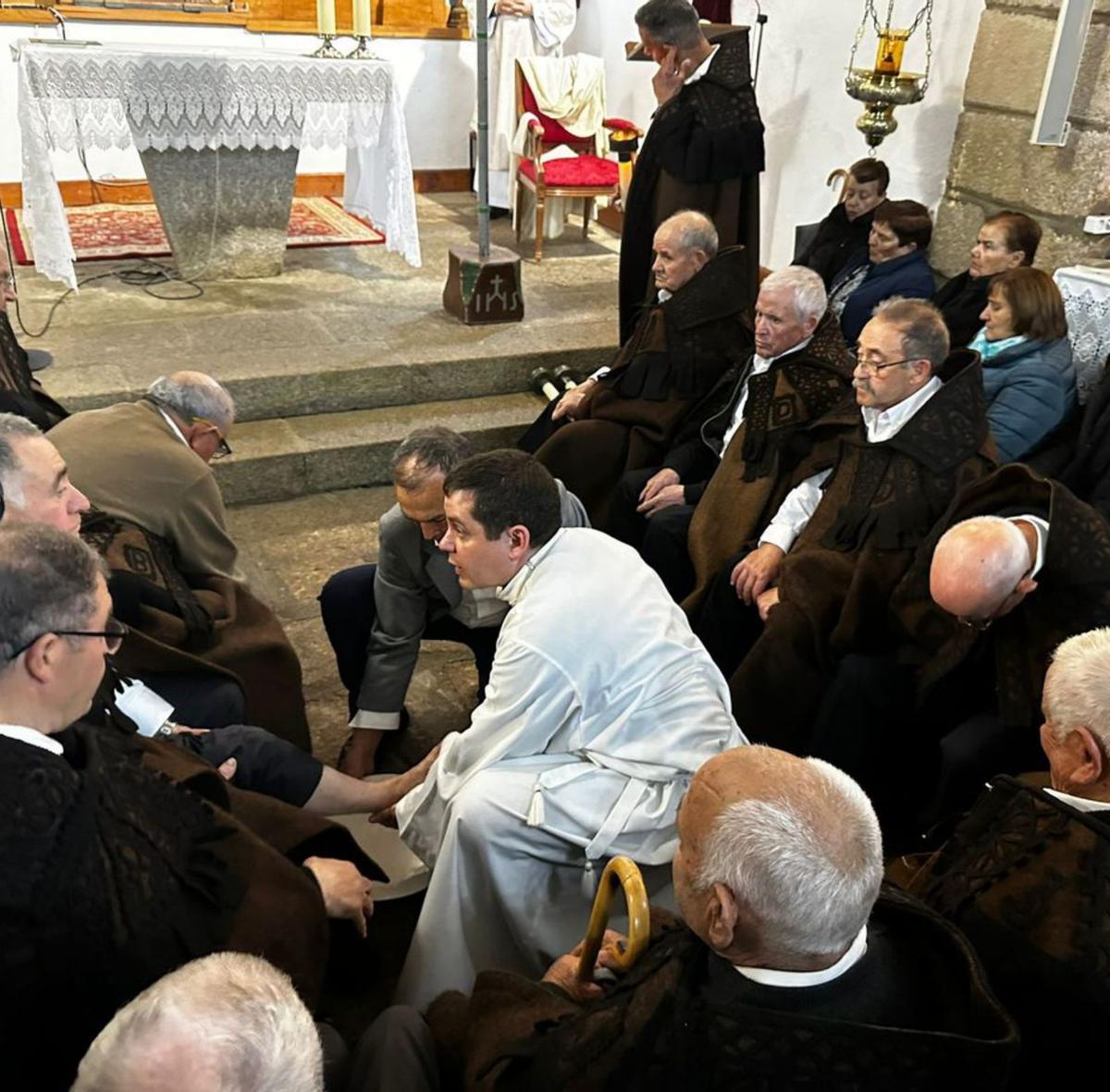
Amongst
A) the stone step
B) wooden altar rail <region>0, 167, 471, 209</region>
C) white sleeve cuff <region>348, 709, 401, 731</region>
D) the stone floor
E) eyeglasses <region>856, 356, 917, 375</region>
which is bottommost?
the stone floor

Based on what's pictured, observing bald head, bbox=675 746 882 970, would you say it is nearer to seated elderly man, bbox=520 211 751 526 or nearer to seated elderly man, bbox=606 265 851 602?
seated elderly man, bbox=606 265 851 602

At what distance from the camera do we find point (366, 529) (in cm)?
425

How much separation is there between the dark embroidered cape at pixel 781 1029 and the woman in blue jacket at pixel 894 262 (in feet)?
10.8

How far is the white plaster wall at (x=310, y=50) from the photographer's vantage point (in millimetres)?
6848

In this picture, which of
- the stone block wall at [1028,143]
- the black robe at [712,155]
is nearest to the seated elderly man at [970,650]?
the black robe at [712,155]

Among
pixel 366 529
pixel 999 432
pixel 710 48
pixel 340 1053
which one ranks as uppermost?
pixel 710 48

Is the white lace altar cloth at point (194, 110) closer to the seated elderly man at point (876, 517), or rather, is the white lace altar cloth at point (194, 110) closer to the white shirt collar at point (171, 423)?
the white shirt collar at point (171, 423)

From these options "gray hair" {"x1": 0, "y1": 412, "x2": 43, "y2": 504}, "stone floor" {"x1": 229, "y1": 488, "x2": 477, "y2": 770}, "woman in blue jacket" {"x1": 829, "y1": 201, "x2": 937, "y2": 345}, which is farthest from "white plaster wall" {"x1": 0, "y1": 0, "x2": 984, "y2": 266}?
"gray hair" {"x1": 0, "y1": 412, "x2": 43, "y2": 504}

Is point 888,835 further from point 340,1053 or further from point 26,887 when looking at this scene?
point 26,887

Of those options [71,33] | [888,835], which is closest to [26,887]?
[888,835]

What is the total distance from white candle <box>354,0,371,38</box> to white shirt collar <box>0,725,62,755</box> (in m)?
4.56

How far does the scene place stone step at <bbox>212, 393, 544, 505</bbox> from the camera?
4.41 metres

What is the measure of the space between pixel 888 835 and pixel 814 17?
14.8 ft

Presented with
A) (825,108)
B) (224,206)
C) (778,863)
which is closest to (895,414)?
(778,863)
